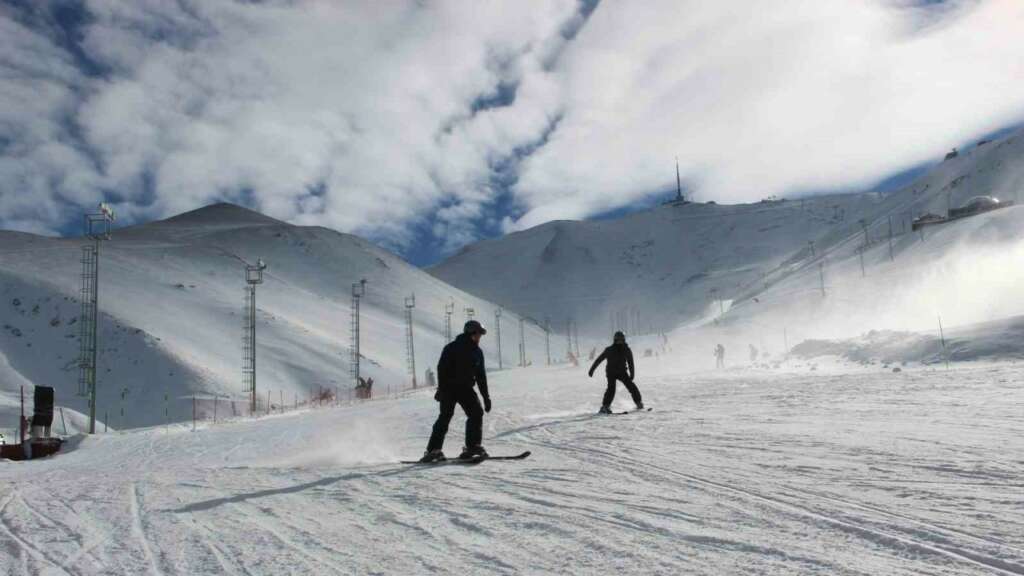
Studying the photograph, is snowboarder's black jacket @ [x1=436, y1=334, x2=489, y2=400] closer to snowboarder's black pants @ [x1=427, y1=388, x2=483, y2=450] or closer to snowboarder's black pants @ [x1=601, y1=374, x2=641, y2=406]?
snowboarder's black pants @ [x1=427, y1=388, x2=483, y2=450]

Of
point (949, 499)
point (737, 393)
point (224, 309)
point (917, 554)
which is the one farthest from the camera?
point (224, 309)

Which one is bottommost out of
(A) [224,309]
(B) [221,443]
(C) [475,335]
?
(B) [221,443]

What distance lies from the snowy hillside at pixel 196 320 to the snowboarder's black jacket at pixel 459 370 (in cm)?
3671

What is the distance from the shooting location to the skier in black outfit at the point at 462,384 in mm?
9227

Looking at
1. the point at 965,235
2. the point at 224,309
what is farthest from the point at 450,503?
the point at 965,235

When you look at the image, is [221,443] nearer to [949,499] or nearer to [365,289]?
[949,499]

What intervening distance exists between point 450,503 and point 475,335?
376cm

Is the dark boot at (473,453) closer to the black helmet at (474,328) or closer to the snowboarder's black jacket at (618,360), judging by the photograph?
the black helmet at (474,328)

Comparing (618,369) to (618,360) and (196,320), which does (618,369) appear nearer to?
(618,360)

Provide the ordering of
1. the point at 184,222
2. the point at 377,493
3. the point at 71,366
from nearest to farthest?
the point at 377,493 → the point at 71,366 → the point at 184,222

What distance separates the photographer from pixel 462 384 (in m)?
9.47

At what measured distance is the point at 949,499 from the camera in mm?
5219

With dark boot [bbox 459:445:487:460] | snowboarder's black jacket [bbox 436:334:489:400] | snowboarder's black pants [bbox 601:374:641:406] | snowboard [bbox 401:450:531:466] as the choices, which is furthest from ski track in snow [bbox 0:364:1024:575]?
snowboarder's black pants [bbox 601:374:641:406]

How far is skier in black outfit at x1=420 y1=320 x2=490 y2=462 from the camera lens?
363 inches
